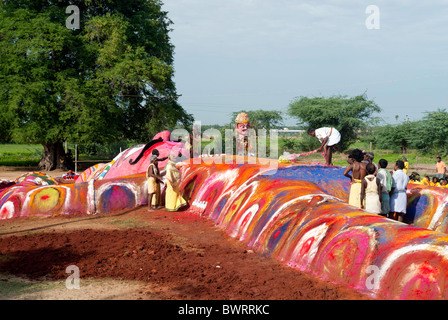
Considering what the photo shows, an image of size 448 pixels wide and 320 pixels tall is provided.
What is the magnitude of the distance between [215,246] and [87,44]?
70.8ft

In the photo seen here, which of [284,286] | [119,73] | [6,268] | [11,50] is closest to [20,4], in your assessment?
[11,50]

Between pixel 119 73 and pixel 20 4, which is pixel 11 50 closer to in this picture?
pixel 20 4

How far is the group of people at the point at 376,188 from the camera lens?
7661 mm

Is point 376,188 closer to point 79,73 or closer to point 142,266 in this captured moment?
point 142,266

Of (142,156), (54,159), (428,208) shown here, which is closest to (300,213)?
(428,208)

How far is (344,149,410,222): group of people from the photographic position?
25.1ft

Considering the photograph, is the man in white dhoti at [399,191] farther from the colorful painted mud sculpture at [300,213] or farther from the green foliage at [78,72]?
the green foliage at [78,72]

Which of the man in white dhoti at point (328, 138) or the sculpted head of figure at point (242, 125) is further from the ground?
the sculpted head of figure at point (242, 125)

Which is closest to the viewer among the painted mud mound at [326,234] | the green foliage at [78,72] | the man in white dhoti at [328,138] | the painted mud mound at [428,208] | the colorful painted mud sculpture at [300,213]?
the painted mud mound at [326,234]

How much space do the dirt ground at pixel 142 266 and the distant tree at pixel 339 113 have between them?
3440cm

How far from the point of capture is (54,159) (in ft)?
90.1

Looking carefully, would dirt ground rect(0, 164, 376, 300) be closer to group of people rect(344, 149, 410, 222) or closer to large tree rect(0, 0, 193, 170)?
group of people rect(344, 149, 410, 222)

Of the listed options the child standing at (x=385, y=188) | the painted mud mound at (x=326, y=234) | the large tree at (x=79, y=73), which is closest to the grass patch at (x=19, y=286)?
the painted mud mound at (x=326, y=234)

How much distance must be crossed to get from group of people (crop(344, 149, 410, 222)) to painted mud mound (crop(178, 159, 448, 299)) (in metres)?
0.72
